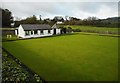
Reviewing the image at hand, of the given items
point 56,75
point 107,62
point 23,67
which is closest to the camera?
point 56,75

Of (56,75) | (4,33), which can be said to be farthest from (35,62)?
(4,33)

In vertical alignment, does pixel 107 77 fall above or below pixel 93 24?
below

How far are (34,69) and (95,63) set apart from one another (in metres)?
3.65

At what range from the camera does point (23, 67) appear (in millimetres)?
9547

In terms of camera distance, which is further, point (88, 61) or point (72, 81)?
point (88, 61)

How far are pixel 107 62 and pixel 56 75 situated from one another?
150 inches

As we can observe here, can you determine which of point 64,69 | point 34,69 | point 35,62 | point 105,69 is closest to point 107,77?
Answer: point 105,69

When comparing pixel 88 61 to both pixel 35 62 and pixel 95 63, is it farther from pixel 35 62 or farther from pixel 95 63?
pixel 35 62

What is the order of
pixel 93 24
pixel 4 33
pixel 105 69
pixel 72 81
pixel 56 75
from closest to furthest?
pixel 72 81 → pixel 56 75 → pixel 105 69 → pixel 4 33 → pixel 93 24

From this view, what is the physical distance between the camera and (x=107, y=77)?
7.70m

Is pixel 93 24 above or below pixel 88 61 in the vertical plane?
above

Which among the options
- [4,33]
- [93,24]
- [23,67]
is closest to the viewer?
[23,67]

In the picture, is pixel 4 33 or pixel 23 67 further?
Answer: pixel 4 33

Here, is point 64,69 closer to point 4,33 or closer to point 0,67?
point 0,67
